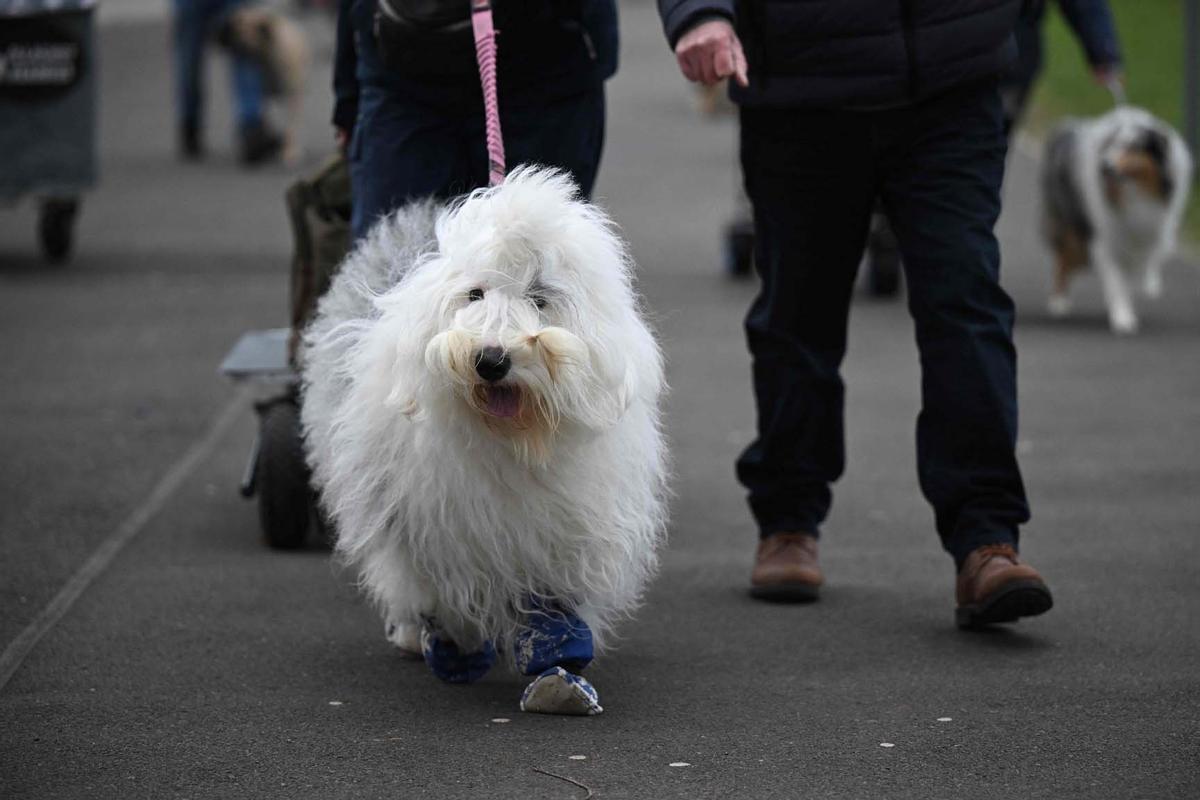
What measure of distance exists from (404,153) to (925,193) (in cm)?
133

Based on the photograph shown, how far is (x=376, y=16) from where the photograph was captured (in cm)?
490

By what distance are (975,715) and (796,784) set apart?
0.64m

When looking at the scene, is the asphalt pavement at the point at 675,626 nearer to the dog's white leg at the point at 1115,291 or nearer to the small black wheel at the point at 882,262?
the dog's white leg at the point at 1115,291

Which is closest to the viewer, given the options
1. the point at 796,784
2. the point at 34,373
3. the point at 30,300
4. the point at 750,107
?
the point at 796,784

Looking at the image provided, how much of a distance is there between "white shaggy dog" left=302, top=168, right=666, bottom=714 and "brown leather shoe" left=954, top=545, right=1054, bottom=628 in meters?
0.89

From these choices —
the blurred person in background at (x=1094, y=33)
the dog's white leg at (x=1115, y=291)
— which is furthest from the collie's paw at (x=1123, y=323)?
the blurred person in background at (x=1094, y=33)

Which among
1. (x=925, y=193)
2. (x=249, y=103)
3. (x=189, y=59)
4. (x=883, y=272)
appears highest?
(x=925, y=193)

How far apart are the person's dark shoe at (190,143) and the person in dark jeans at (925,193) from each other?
39.4 ft

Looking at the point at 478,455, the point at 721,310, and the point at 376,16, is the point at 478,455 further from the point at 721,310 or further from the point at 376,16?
the point at 721,310

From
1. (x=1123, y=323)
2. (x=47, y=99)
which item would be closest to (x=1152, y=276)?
(x=1123, y=323)

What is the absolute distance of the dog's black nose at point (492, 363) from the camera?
13.0ft

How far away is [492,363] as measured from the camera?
3980mm

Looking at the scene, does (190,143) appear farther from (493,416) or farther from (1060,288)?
(493,416)

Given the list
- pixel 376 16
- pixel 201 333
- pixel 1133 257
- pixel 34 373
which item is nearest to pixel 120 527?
pixel 376 16
